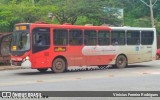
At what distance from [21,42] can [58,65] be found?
2.35 m

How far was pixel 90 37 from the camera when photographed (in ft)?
82.2

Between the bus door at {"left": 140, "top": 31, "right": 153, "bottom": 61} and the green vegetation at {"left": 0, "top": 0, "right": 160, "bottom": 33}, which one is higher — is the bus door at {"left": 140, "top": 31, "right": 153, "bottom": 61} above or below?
below

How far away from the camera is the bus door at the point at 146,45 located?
2789 centimetres

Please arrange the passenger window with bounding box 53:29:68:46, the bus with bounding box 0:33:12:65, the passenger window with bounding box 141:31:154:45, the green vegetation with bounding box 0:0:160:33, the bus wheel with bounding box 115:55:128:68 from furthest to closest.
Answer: the green vegetation with bounding box 0:0:160:33 < the bus with bounding box 0:33:12:65 < the passenger window with bounding box 141:31:154:45 < the bus wheel with bounding box 115:55:128:68 < the passenger window with bounding box 53:29:68:46

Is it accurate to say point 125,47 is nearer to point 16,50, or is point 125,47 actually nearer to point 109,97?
point 16,50

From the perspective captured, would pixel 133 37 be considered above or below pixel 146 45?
above

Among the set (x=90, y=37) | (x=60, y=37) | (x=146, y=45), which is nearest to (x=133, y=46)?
(x=146, y=45)

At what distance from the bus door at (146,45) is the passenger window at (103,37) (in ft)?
9.62

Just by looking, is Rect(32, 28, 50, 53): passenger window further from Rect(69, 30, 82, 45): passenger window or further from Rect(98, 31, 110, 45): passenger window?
Rect(98, 31, 110, 45): passenger window

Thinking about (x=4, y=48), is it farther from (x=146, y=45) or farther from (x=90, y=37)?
(x=146, y=45)

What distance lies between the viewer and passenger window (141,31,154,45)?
28.0 meters

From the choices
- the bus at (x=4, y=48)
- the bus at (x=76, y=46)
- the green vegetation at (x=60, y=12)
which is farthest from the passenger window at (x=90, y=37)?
the green vegetation at (x=60, y=12)

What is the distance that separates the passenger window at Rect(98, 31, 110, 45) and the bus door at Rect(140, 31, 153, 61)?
2934 millimetres

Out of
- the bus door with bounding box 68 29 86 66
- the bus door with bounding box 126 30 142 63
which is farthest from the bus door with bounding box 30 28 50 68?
the bus door with bounding box 126 30 142 63
